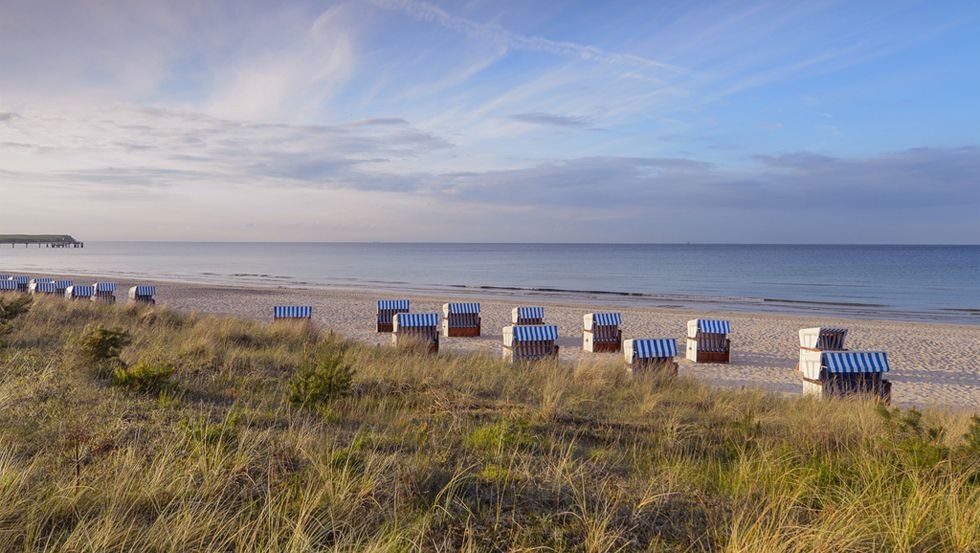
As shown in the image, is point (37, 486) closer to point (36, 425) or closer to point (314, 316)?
point (36, 425)

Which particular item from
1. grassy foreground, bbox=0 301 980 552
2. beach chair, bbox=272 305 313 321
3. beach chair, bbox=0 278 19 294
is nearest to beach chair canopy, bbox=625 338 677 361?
grassy foreground, bbox=0 301 980 552

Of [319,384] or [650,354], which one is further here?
[650,354]

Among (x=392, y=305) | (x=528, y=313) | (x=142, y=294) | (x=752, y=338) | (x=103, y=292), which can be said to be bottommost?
(x=752, y=338)

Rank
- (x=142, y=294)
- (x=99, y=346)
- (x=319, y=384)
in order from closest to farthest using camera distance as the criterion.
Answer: (x=319, y=384) < (x=99, y=346) < (x=142, y=294)

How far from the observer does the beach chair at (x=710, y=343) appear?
15641 mm

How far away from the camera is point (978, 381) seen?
13.9 metres

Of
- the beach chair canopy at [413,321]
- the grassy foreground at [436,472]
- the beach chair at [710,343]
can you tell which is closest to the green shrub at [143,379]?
the grassy foreground at [436,472]

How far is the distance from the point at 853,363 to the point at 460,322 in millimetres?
11216

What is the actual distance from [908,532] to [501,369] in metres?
7.47

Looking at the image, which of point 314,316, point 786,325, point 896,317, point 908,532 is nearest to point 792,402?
point 908,532

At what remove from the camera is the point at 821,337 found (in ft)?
45.5

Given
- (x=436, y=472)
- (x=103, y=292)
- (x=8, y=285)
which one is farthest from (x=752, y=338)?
(x=8, y=285)

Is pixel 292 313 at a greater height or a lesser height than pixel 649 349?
greater

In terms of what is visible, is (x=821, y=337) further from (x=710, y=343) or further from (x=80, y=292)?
(x=80, y=292)
